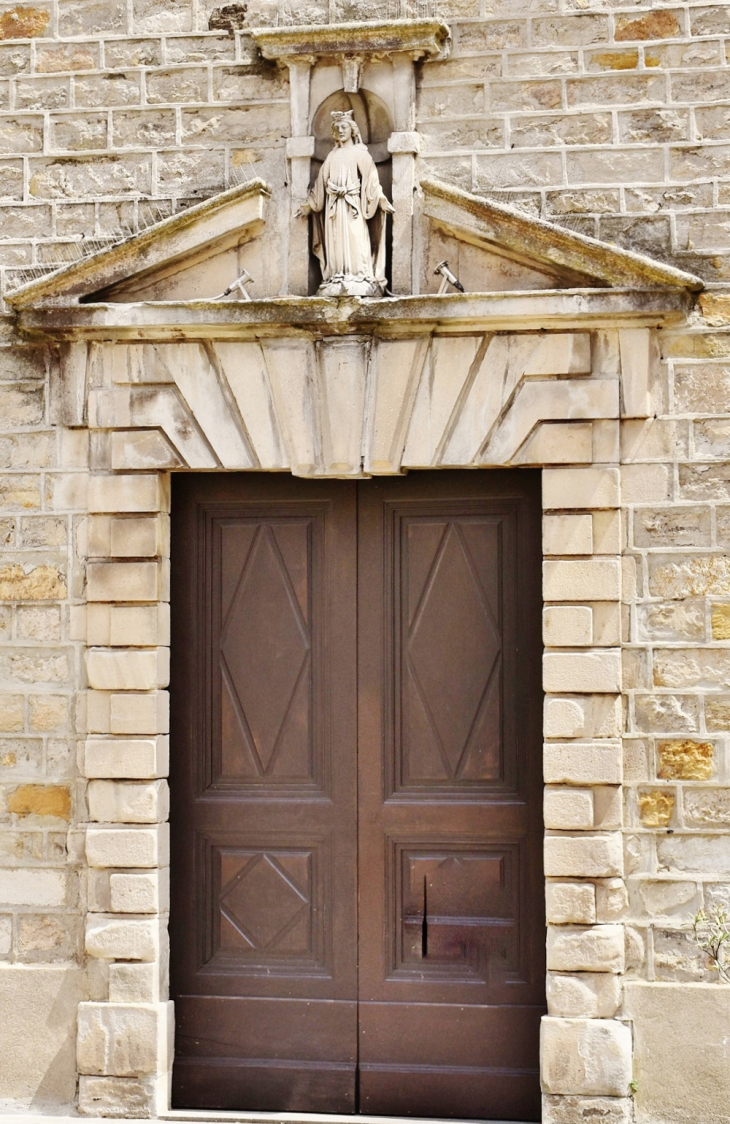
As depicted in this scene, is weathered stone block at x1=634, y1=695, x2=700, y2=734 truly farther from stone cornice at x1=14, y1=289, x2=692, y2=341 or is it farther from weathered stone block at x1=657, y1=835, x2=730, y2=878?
stone cornice at x1=14, y1=289, x2=692, y2=341

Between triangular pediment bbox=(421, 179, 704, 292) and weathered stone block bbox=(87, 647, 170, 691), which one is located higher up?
triangular pediment bbox=(421, 179, 704, 292)

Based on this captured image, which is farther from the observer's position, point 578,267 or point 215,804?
point 215,804

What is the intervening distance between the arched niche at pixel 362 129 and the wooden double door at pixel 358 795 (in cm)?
99

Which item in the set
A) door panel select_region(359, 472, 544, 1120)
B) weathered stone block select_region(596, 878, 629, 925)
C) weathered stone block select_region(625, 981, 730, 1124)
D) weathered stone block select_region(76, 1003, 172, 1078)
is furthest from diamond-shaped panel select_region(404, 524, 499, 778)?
weathered stone block select_region(76, 1003, 172, 1078)

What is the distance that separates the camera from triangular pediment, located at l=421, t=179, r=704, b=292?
471cm

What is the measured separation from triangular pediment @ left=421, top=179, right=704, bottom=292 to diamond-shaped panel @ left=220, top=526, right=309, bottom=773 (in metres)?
1.25

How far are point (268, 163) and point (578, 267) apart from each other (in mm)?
1235

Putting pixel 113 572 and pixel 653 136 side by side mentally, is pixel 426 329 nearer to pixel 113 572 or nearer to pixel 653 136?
pixel 653 136

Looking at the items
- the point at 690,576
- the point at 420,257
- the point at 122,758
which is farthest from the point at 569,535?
the point at 122,758

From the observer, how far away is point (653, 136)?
487cm

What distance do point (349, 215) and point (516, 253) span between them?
2.02 ft

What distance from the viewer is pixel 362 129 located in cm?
506

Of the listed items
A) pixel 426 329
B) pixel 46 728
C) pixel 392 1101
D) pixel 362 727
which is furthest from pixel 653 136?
pixel 392 1101

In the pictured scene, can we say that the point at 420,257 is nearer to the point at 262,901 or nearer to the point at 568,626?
the point at 568,626
